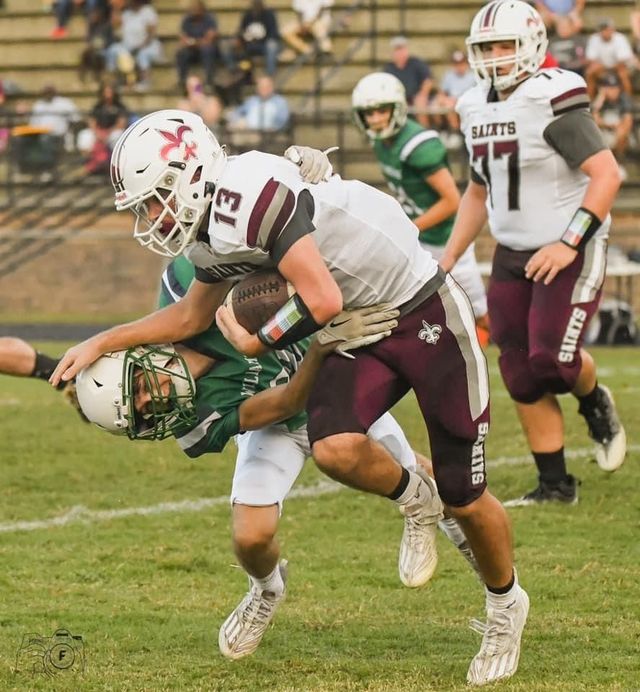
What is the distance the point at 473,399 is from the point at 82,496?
10.3 ft

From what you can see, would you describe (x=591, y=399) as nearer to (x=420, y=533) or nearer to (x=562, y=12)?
(x=420, y=533)

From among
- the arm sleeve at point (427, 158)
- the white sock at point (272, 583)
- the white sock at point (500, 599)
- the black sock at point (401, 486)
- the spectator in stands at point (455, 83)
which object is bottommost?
the spectator in stands at point (455, 83)

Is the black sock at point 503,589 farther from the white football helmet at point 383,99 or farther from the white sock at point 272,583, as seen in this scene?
the white football helmet at point 383,99

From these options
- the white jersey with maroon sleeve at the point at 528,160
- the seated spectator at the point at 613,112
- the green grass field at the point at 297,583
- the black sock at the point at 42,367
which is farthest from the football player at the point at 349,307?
the seated spectator at the point at 613,112

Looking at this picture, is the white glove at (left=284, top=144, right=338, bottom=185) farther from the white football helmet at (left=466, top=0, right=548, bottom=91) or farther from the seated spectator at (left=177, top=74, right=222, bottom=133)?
the seated spectator at (left=177, top=74, right=222, bottom=133)

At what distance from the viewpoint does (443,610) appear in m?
4.89

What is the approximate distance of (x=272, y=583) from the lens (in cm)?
453

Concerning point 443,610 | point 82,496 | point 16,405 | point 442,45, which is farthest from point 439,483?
point 442,45

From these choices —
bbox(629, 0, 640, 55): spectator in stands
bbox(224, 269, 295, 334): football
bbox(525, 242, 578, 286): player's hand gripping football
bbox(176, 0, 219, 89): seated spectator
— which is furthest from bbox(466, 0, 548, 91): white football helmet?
bbox(176, 0, 219, 89): seated spectator

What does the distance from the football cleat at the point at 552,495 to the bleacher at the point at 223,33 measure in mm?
9463

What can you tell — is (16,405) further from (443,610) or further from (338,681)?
(338,681)

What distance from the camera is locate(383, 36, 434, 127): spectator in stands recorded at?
16.2 meters

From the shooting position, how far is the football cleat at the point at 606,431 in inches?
264

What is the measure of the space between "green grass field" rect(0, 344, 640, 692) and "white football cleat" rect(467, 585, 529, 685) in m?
0.05
